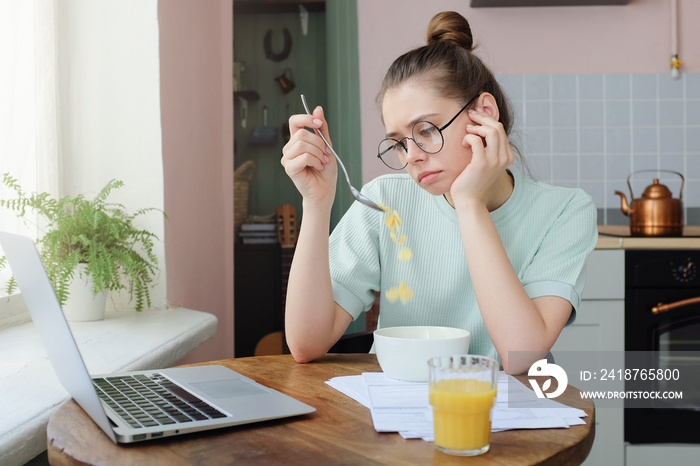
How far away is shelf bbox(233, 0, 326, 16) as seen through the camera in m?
4.29

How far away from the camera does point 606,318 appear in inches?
92.1

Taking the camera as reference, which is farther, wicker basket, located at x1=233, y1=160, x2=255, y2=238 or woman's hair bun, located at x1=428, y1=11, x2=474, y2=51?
wicker basket, located at x1=233, y1=160, x2=255, y2=238

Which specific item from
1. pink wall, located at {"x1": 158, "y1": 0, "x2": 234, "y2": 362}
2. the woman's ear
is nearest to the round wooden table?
the woman's ear

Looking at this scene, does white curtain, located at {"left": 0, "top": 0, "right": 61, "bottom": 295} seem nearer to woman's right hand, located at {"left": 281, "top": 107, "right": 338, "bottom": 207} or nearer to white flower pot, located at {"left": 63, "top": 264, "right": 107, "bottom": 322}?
white flower pot, located at {"left": 63, "top": 264, "right": 107, "bottom": 322}

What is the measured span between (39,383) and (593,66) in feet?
8.77

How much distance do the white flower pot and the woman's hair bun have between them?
0.98m

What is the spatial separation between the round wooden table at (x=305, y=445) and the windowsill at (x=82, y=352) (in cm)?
12

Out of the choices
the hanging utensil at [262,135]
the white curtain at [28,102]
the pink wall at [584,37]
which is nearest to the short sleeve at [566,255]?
the white curtain at [28,102]

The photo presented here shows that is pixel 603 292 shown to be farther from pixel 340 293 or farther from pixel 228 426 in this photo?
pixel 228 426

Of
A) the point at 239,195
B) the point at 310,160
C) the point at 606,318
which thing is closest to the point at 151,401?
the point at 310,160

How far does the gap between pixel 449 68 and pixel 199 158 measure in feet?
3.70

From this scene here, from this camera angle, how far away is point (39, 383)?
109 centimetres

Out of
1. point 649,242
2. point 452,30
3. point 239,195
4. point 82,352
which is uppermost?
point 452,30

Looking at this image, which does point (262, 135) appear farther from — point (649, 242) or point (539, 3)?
point (649, 242)
